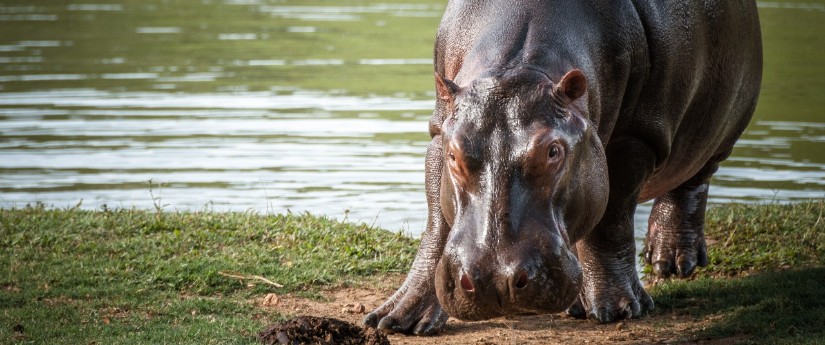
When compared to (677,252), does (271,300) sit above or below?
above

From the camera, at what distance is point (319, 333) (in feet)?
17.4

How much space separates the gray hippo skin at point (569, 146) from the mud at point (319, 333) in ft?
1.22

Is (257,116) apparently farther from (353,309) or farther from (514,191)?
(514,191)

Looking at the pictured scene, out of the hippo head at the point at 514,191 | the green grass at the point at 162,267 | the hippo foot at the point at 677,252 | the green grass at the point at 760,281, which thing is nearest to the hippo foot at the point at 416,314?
the green grass at the point at 162,267

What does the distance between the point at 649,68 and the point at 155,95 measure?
1229 cm

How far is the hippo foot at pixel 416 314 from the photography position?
5.69 meters

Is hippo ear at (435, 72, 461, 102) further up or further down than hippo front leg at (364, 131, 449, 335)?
further up

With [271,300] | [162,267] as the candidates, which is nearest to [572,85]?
[271,300]

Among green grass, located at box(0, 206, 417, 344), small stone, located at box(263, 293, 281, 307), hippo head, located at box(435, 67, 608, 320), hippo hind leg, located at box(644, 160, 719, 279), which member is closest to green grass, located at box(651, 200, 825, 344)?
hippo hind leg, located at box(644, 160, 719, 279)

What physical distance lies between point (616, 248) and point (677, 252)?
1363 millimetres

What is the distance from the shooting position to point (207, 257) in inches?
278

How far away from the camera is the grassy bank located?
5660mm

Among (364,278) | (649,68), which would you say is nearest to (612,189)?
(649,68)

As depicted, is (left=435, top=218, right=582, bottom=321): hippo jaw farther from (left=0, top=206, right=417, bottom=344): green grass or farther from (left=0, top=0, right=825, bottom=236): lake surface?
(left=0, top=0, right=825, bottom=236): lake surface
